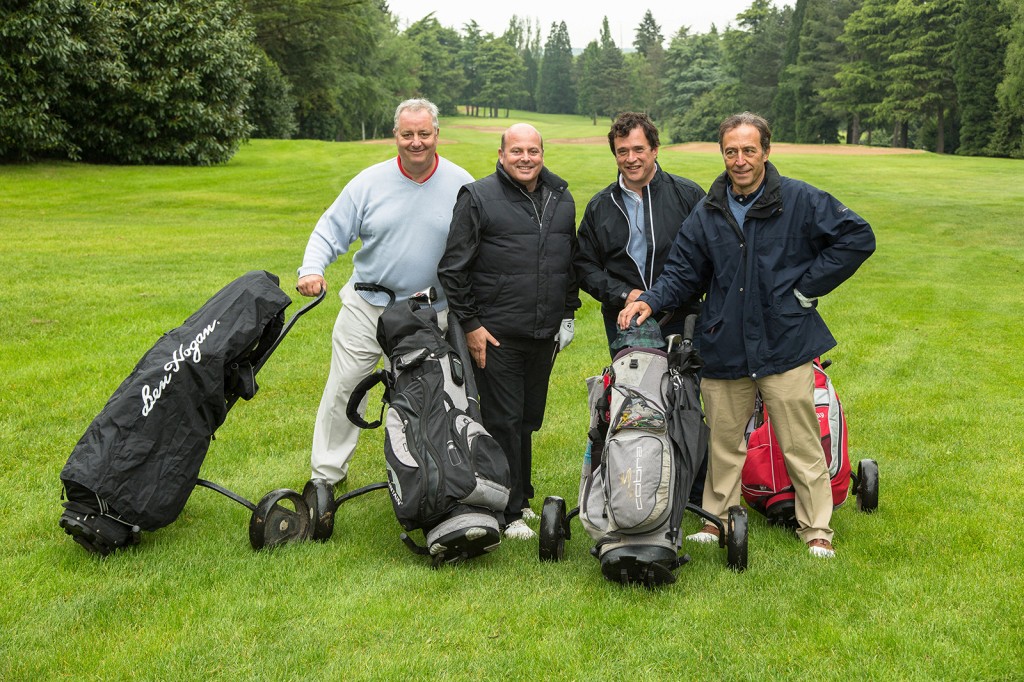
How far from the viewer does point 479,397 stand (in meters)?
5.00

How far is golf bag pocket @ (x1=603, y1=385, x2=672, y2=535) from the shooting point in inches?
153

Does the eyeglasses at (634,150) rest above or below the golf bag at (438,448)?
above

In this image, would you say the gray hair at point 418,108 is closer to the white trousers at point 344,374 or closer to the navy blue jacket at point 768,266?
the white trousers at point 344,374

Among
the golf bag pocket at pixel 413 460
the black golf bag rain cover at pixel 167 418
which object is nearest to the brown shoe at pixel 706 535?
the golf bag pocket at pixel 413 460

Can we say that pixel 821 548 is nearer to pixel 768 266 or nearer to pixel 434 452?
pixel 768 266

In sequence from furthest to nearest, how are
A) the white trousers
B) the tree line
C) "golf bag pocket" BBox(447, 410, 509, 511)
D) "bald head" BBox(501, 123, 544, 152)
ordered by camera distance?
1. the tree line
2. the white trousers
3. "bald head" BBox(501, 123, 544, 152)
4. "golf bag pocket" BBox(447, 410, 509, 511)

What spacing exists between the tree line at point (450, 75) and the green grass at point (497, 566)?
44.3 ft

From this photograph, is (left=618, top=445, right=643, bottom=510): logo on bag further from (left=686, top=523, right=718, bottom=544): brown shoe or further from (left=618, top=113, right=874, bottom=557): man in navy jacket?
(left=686, top=523, right=718, bottom=544): brown shoe

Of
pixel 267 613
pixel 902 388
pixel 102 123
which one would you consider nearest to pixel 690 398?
pixel 267 613

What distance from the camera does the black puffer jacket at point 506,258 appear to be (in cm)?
460

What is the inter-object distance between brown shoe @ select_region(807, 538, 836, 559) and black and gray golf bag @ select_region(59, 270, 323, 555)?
2.49m

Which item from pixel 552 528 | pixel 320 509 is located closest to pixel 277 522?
pixel 320 509

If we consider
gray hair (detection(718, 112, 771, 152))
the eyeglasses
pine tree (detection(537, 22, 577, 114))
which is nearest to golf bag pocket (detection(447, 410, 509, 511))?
the eyeglasses

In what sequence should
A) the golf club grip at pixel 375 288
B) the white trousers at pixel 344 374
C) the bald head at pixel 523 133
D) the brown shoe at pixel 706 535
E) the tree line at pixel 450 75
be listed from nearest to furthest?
the bald head at pixel 523 133
the brown shoe at pixel 706 535
the golf club grip at pixel 375 288
the white trousers at pixel 344 374
the tree line at pixel 450 75
